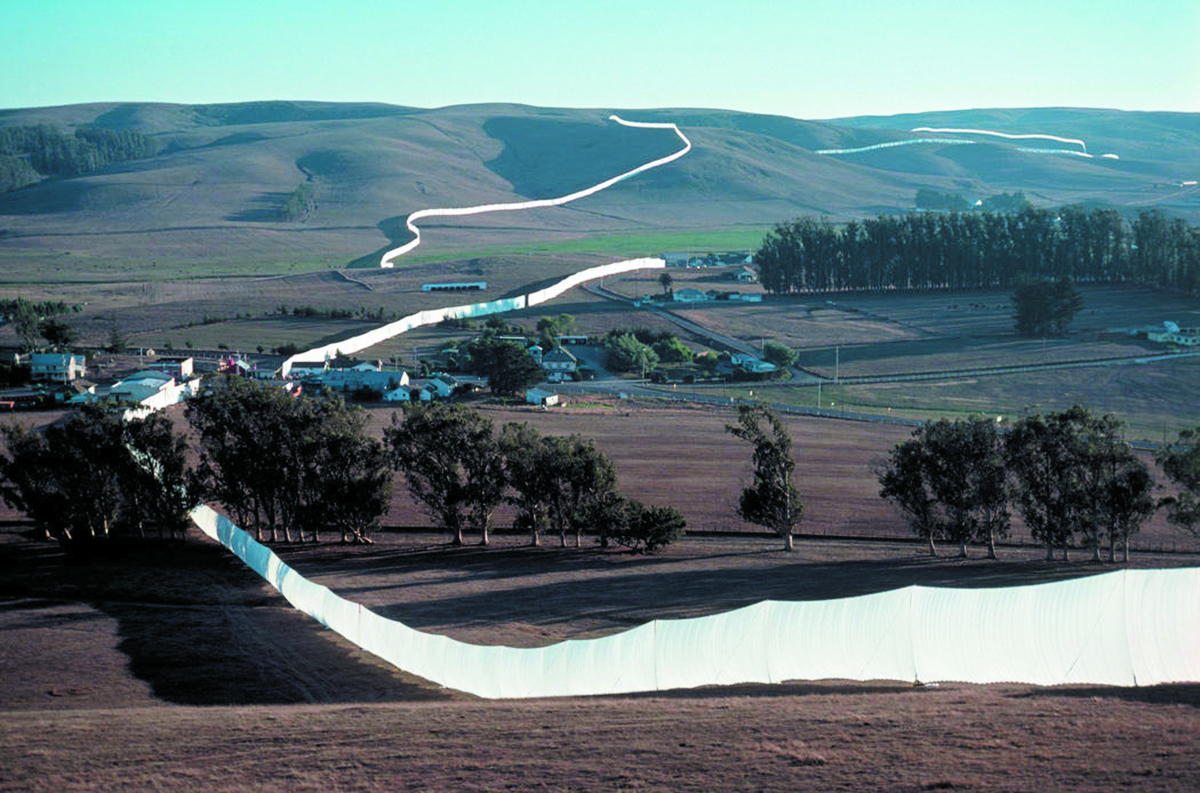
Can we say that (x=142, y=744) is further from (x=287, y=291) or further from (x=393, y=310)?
(x=287, y=291)

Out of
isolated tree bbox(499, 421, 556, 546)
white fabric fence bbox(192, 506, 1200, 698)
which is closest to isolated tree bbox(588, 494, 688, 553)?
isolated tree bbox(499, 421, 556, 546)

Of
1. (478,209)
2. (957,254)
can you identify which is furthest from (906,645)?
(478,209)

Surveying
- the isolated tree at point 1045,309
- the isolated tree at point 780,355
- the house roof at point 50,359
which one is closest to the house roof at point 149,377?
the house roof at point 50,359

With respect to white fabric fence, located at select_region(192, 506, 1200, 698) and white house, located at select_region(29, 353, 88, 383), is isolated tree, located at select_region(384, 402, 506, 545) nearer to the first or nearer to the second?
white fabric fence, located at select_region(192, 506, 1200, 698)

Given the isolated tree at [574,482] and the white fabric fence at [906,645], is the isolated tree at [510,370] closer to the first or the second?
the isolated tree at [574,482]

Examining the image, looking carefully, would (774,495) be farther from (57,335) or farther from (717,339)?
(57,335)

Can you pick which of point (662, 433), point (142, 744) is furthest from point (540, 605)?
point (662, 433)
